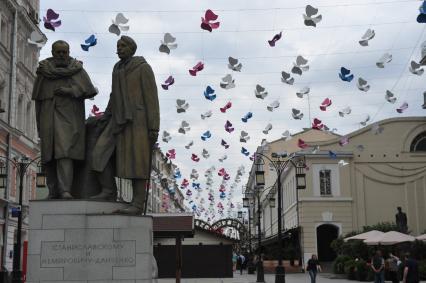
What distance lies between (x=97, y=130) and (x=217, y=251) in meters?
27.0

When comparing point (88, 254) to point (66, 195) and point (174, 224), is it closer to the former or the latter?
point (66, 195)

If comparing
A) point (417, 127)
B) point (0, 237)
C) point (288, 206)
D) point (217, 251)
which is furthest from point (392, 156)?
point (0, 237)

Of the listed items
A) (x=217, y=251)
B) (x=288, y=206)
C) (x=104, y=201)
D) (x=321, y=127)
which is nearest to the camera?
(x=104, y=201)

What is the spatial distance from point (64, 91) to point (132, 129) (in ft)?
4.24

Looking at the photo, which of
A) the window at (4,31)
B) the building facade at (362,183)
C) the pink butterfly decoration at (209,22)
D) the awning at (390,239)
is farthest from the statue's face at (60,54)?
the building facade at (362,183)

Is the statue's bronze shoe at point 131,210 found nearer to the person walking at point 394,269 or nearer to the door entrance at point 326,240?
the person walking at point 394,269

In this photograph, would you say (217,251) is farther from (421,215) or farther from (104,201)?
(104,201)

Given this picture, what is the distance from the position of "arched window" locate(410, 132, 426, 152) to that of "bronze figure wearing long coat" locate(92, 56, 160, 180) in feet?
142

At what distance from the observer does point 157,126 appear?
36.2 ft

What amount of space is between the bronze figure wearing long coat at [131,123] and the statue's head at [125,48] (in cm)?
17

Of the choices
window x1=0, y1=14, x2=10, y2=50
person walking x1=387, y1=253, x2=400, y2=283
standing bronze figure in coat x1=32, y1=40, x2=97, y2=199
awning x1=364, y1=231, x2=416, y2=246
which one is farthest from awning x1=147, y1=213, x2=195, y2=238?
window x1=0, y1=14, x2=10, y2=50

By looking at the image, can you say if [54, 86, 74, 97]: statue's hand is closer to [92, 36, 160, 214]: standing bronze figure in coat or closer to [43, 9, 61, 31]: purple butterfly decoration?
[92, 36, 160, 214]: standing bronze figure in coat

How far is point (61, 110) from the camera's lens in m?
11.0

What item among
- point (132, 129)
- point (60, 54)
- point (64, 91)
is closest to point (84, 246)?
point (132, 129)
